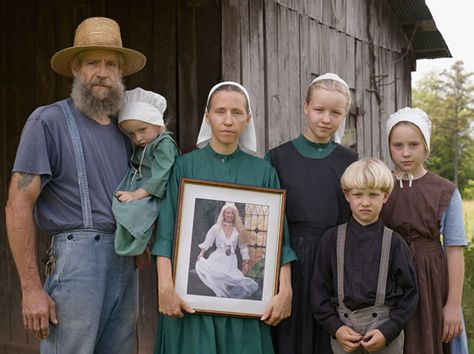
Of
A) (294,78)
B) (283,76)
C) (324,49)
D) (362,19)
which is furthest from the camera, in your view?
(362,19)

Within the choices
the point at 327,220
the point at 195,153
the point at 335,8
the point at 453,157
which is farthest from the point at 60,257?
the point at 453,157

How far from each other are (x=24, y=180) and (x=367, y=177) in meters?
1.72

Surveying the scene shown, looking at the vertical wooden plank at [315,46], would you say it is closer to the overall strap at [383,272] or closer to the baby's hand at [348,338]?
the overall strap at [383,272]

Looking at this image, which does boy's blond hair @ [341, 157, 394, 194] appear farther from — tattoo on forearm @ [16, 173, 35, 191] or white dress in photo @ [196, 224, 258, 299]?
tattoo on forearm @ [16, 173, 35, 191]

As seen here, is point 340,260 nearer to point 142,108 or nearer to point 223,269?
point 223,269

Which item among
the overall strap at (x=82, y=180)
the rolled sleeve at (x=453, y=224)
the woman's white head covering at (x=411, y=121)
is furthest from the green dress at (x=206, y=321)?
the rolled sleeve at (x=453, y=224)

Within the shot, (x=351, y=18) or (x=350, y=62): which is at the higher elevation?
(x=351, y=18)

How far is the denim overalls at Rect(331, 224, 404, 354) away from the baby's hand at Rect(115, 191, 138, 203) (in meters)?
1.10

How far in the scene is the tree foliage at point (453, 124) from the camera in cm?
4522

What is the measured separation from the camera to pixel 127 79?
5.47 metres

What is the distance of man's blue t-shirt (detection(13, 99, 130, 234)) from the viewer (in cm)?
336

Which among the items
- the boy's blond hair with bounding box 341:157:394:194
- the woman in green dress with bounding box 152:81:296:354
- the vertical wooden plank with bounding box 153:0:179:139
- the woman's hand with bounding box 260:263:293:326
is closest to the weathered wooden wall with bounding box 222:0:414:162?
the vertical wooden plank with bounding box 153:0:179:139

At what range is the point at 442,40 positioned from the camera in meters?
9.38

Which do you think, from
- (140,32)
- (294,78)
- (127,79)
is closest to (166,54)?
(140,32)
